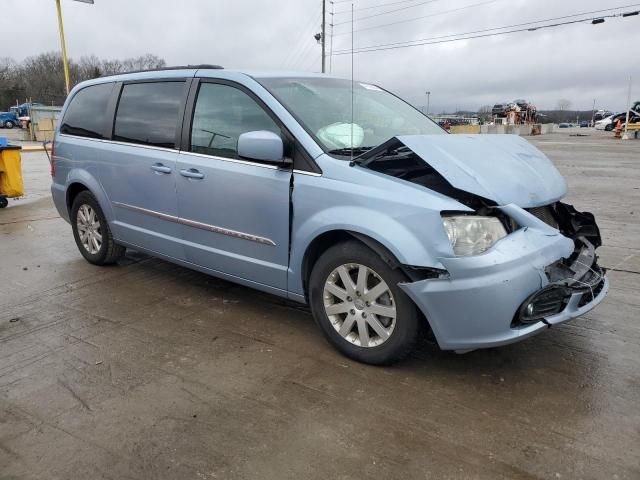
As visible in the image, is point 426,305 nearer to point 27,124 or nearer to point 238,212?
point 238,212

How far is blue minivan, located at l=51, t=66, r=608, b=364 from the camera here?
Answer: 276 cm

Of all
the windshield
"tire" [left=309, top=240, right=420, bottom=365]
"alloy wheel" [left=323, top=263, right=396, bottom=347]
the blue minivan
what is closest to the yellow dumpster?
the blue minivan

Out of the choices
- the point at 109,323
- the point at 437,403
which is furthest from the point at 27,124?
the point at 437,403

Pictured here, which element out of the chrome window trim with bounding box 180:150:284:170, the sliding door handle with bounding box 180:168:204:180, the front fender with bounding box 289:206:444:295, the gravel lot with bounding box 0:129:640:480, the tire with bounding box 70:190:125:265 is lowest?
the gravel lot with bounding box 0:129:640:480

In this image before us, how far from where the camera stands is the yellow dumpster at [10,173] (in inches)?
334

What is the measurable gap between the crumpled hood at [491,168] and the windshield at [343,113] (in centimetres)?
52

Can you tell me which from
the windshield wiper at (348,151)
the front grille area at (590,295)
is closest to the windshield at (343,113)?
the windshield wiper at (348,151)

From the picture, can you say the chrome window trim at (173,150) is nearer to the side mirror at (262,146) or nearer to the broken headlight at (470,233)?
the side mirror at (262,146)

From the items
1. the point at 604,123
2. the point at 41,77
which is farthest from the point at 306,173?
the point at 41,77

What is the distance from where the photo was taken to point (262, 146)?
10.7 ft

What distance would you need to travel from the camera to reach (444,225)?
272cm

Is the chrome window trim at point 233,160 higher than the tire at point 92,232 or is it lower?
higher

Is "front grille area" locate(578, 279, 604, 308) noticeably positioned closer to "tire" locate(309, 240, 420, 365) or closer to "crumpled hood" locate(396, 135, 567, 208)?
"crumpled hood" locate(396, 135, 567, 208)

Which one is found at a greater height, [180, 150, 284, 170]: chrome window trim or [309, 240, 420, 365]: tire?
[180, 150, 284, 170]: chrome window trim
